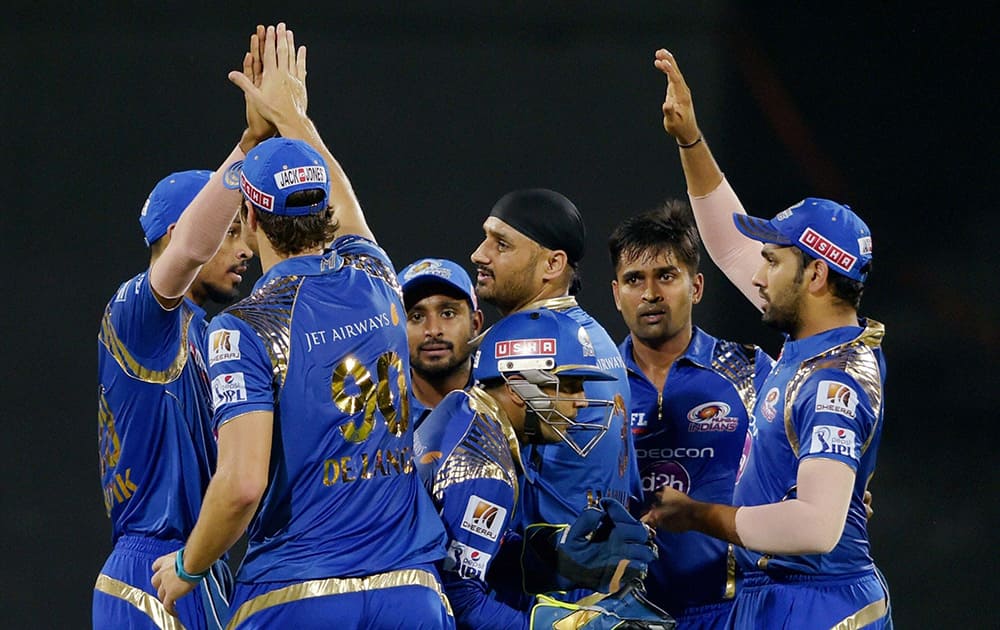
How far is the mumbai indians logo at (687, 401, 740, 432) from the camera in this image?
3.34m

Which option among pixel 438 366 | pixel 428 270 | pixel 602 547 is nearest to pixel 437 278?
pixel 428 270

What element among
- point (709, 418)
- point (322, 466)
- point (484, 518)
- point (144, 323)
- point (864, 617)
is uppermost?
point (144, 323)

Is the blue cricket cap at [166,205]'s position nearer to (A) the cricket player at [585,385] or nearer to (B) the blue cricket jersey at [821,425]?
(A) the cricket player at [585,385]

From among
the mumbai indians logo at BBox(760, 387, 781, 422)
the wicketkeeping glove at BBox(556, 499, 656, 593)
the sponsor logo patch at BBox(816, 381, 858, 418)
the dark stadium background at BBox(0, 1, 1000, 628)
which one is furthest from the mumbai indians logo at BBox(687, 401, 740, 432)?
the dark stadium background at BBox(0, 1, 1000, 628)

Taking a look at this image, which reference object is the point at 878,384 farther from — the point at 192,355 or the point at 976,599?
the point at 976,599

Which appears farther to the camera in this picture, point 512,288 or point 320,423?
point 512,288

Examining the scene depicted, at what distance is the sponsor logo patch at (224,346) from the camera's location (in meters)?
Answer: 2.40

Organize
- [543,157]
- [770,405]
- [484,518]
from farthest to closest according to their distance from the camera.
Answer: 1. [543,157]
2. [770,405]
3. [484,518]

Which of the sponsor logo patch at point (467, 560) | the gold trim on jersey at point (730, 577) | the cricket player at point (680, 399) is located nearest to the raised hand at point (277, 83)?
the cricket player at point (680, 399)

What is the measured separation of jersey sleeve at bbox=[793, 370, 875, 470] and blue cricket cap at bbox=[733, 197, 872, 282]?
0.30 m

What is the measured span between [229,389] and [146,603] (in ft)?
3.06

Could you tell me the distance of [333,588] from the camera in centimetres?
243

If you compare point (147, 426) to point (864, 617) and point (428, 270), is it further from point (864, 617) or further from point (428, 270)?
point (864, 617)

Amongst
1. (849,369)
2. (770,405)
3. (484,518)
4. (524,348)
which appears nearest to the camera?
(484,518)
